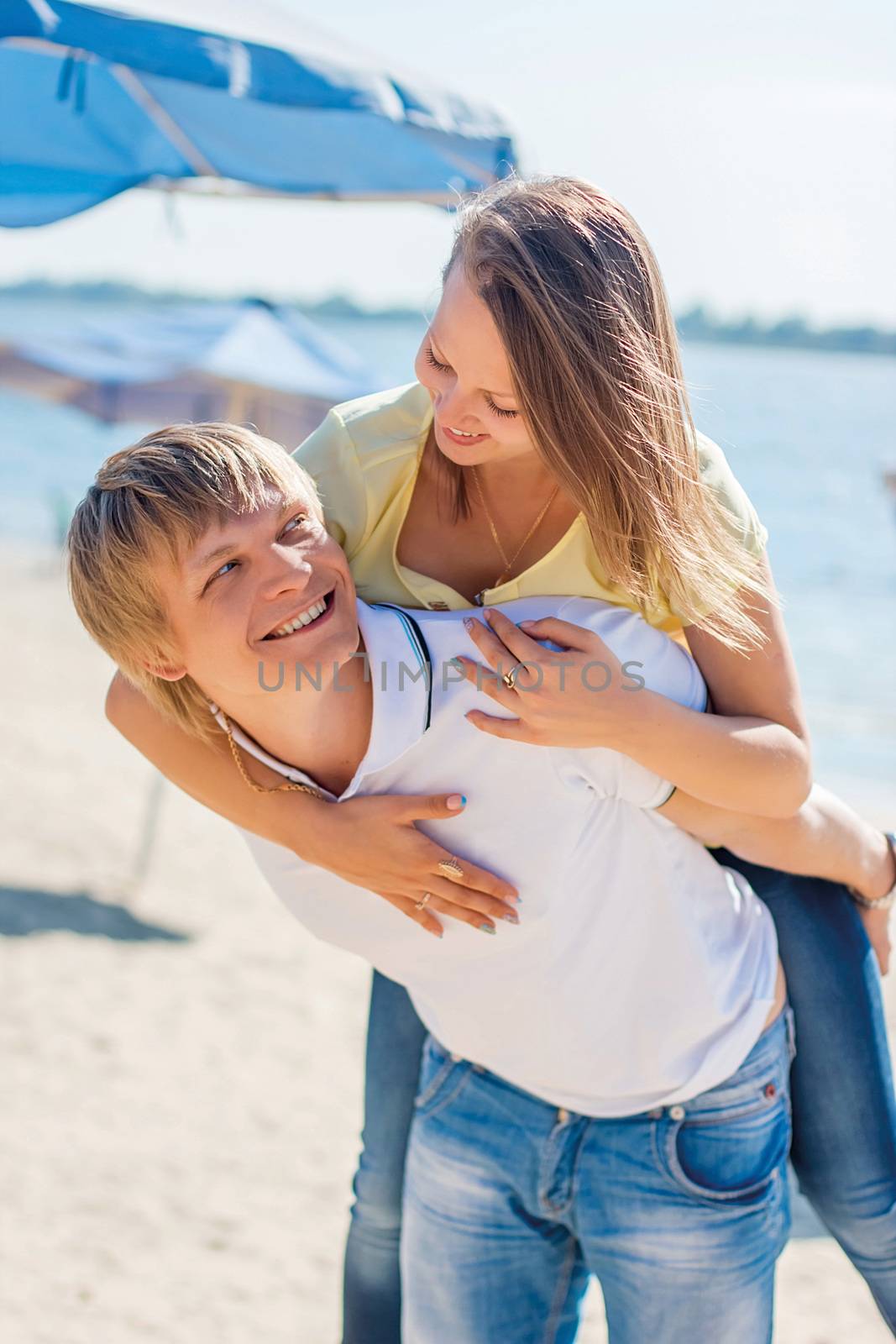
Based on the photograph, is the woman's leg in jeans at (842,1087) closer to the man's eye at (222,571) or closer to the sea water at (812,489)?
the sea water at (812,489)

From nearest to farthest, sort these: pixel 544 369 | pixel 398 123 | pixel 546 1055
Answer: pixel 544 369, pixel 546 1055, pixel 398 123

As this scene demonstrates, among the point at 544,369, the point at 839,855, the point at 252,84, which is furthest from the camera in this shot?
the point at 252,84

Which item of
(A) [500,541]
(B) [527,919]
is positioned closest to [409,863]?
(B) [527,919]

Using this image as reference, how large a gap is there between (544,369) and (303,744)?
588 mm

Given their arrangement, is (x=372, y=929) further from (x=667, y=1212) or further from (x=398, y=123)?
(x=398, y=123)

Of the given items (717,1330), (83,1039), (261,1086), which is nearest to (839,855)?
(717,1330)

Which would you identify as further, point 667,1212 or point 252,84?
point 252,84

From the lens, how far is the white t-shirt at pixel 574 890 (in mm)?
1533

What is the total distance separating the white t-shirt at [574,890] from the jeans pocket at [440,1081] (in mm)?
138

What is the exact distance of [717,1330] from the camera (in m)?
1.51

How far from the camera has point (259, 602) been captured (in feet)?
5.00

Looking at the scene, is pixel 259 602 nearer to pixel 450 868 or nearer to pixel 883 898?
pixel 450 868

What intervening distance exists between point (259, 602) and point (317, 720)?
198 millimetres

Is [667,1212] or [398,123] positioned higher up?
[398,123]
